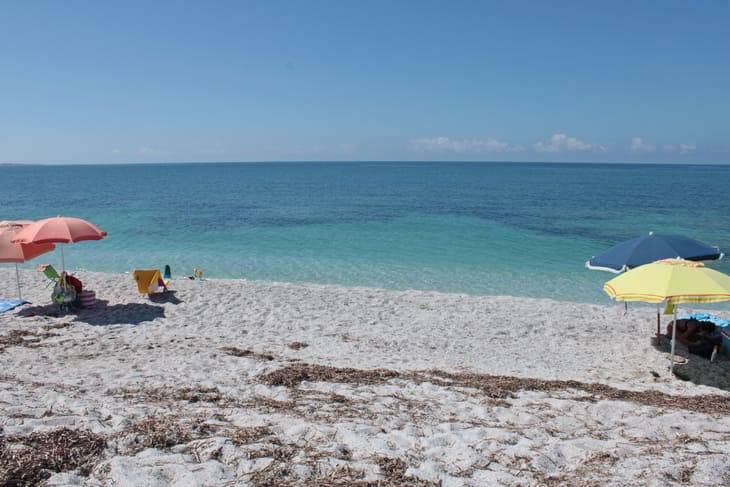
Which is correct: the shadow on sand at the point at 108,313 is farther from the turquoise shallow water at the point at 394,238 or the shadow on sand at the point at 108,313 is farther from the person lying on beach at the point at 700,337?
the person lying on beach at the point at 700,337

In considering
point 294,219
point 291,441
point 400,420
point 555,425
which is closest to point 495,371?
point 555,425

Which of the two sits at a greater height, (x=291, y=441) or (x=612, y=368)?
(x=291, y=441)

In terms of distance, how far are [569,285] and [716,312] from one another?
4.47 metres

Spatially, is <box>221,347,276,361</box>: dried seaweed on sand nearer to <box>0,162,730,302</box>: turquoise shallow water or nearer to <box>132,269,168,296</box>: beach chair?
<box>132,269,168,296</box>: beach chair

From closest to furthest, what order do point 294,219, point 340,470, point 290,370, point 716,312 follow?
point 340,470, point 290,370, point 716,312, point 294,219

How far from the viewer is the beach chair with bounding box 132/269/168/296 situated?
1263 cm

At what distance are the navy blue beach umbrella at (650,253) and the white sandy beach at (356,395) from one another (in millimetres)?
1676

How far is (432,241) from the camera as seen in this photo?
25.7 meters

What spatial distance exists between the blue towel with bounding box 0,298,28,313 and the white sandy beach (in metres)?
0.22

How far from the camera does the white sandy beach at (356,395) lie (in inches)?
161

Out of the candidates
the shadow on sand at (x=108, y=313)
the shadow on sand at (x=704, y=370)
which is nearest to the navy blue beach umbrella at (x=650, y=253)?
the shadow on sand at (x=704, y=370)

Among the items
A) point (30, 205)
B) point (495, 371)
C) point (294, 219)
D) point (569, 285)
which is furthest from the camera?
point (30, 205)

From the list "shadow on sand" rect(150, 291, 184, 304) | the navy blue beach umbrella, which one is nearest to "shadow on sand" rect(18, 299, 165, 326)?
"shadow on sand" rect(150, 291, 184, 304)

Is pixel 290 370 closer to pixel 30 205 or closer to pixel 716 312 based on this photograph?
pixel 716 312
